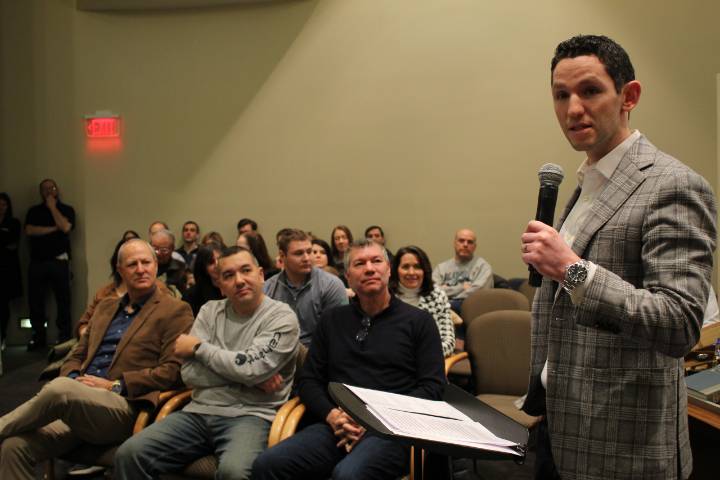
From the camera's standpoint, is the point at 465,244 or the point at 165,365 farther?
the point at 465,244

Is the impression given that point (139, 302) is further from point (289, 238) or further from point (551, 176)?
point (551, 176)

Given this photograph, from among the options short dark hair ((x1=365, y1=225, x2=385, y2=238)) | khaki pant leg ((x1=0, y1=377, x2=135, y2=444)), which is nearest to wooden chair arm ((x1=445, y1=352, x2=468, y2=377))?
khaki pant leg ((x1=0, y1=377, x2=135, y2=444))

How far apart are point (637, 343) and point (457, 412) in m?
0.45

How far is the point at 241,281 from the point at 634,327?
2.20m

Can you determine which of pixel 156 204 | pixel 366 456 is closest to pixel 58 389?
pixel 366 456

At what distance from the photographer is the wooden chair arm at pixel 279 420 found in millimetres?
2588

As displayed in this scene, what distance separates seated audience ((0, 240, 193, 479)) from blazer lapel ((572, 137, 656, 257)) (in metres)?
2.28

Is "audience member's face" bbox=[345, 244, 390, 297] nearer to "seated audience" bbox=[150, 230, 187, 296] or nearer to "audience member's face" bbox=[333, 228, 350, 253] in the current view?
"seated audience" bbox=[150, 230, 187, 296]

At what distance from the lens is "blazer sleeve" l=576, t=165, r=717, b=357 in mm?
980

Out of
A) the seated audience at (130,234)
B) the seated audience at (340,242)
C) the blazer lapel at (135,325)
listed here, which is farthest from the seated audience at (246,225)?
the blazer lapel at (135,325)

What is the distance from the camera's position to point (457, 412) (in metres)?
1.39

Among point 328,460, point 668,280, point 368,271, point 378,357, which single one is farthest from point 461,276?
point 668,280

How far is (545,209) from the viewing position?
1.22 meters

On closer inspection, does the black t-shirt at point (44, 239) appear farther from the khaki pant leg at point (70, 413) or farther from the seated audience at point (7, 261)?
the khaki pant leg at point (70, 413)
